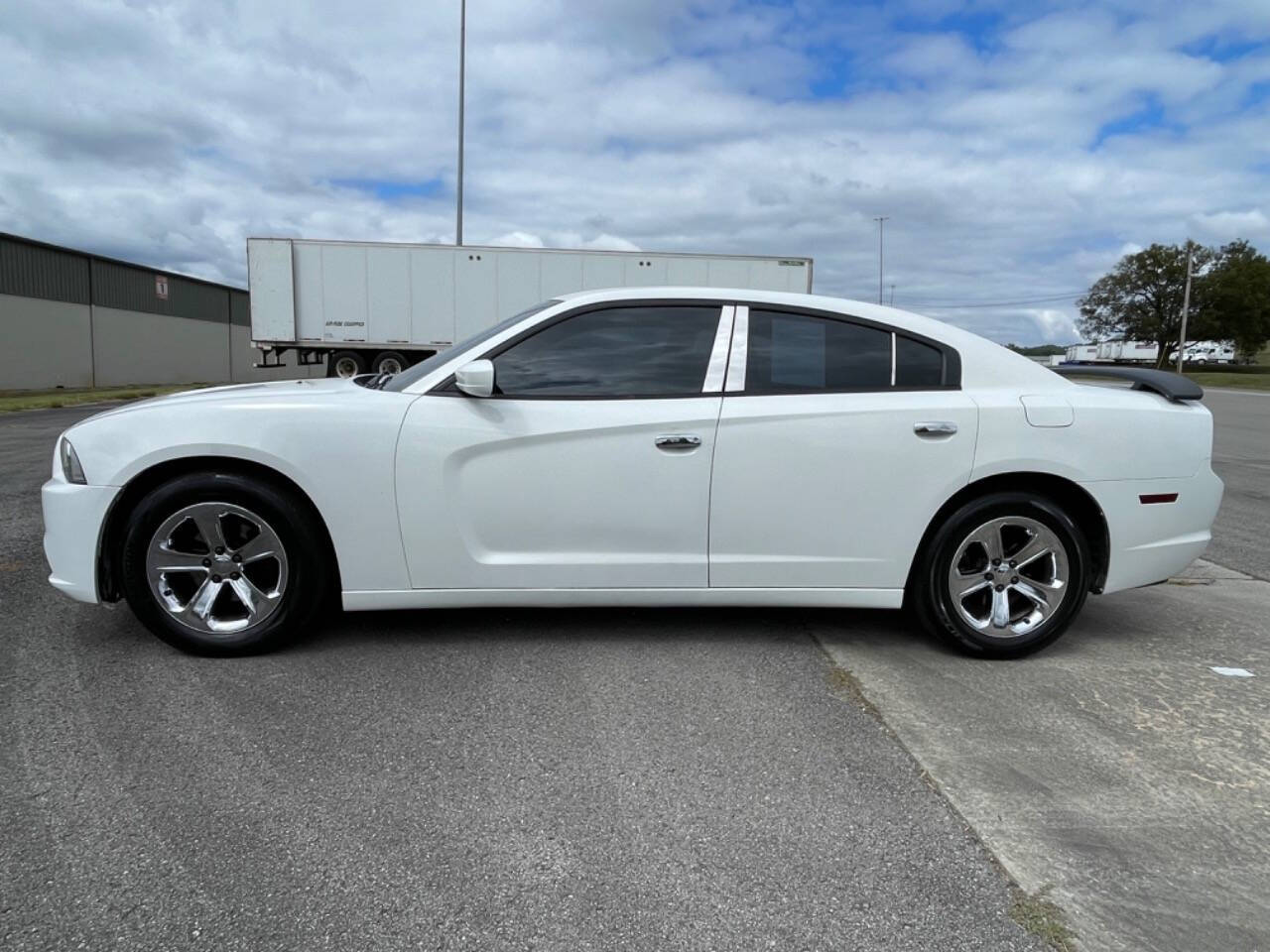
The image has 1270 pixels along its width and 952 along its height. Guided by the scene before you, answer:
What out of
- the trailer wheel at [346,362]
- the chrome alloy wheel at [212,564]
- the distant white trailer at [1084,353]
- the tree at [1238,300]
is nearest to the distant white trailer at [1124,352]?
the distant white trailer at [1084,353]

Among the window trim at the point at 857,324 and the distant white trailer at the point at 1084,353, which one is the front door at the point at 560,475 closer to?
the window trim at the point at 857,324

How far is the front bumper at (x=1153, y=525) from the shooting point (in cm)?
384

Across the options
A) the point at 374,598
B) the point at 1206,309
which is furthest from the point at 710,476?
the point at 1206,309

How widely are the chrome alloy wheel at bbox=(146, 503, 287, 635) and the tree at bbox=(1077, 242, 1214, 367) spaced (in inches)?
3219

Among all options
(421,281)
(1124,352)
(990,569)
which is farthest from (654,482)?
(1124,352)

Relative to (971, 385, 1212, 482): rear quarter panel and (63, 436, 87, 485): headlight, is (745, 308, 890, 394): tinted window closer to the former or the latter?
(971, 385, 1212, 482): rear quarter panel

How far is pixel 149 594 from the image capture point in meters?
3.60

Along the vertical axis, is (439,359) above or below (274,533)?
above

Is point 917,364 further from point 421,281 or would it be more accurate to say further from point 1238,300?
point 1238,300

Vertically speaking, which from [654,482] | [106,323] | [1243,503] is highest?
[106,323]

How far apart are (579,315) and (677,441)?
0.73 m

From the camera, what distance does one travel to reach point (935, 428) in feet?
12.2

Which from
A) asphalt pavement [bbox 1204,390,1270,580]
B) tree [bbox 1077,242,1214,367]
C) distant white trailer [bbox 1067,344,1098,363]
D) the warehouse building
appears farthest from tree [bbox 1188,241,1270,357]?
the warehouse building

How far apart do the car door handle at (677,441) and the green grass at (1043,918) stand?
2.00 metres
